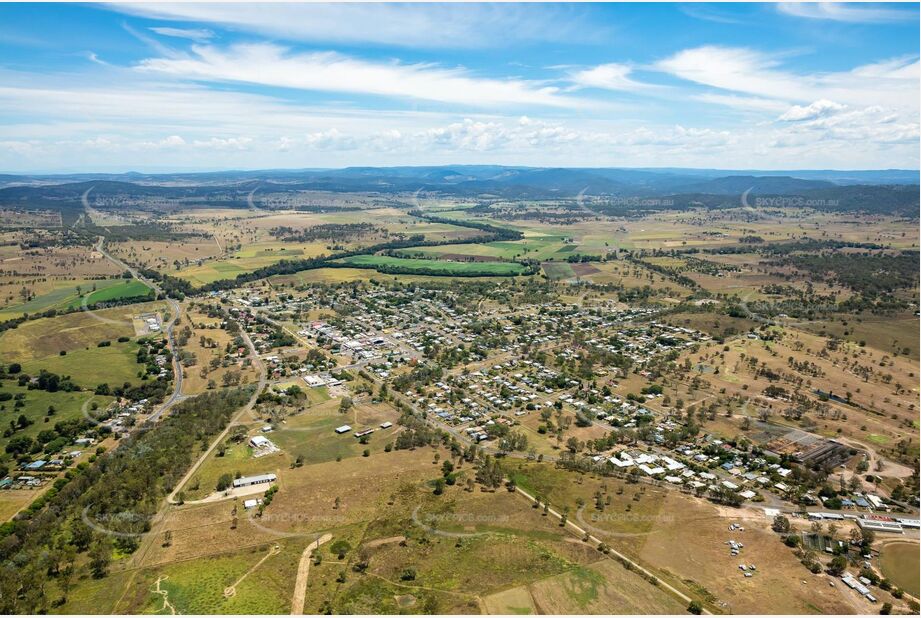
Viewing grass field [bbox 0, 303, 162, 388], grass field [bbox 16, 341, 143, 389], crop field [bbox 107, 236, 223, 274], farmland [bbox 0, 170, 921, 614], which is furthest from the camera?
crop field [bbox 107, 236, 223, 274]

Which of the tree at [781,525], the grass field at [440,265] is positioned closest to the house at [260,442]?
the tree at [781,525]

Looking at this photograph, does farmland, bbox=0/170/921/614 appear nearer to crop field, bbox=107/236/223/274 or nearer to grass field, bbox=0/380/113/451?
grass field, bbox=0/380/113/451

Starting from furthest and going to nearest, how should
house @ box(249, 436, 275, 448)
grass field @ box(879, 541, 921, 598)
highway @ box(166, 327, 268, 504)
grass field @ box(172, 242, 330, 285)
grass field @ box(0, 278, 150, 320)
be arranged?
grass field @ box(172, 242, 330, 285)
grass field @ box(0, 278, 150, 320)
house @ box(249, 436, 275, 448)
highway @ box(166, 327, 268, 504)
grass field @ box(879, 541, 921, 598)

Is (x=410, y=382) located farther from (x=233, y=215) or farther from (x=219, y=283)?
(x=233, y=215)

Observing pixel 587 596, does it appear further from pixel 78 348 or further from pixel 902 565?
pixel 78 348

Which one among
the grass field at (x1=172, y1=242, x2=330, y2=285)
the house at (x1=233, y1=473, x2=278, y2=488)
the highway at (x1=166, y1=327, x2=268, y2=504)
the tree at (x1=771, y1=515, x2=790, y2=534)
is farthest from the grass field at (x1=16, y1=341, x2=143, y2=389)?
the tree at (x1=771, y1=515, x2=790, y2=534)
